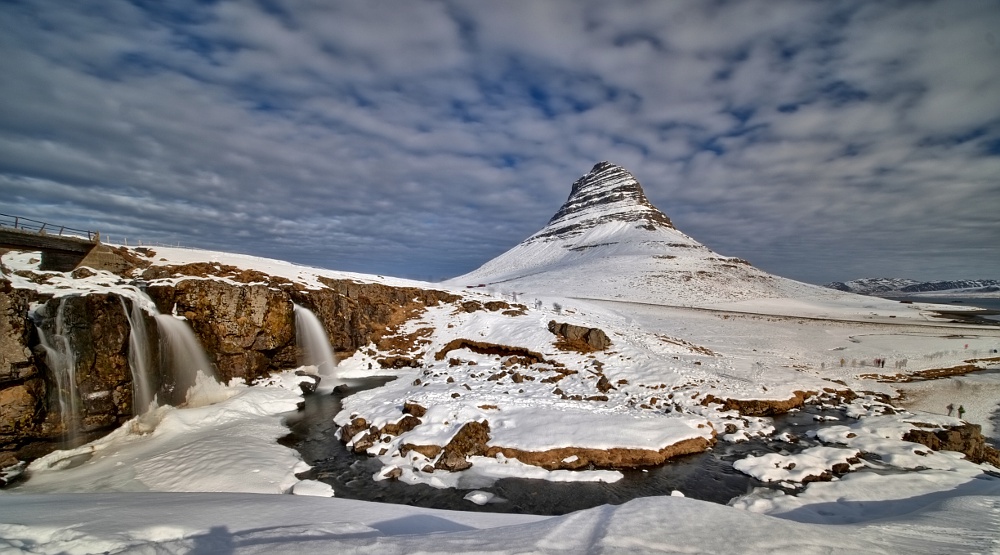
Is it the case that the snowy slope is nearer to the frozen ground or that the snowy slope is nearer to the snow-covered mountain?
the snow-covered mountain

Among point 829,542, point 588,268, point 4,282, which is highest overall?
point 588,268

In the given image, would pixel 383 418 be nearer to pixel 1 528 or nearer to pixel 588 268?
pixel 1 528

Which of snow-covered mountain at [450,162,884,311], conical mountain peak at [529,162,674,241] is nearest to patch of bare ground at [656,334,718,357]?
snow-covered mountain at [450,162,884,311]

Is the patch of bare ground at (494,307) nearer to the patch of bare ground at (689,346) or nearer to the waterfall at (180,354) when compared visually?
the patch of bare ground at (689,346)

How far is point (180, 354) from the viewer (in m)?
18.4

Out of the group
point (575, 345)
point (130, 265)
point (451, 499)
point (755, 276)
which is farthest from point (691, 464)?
point (755, 276)

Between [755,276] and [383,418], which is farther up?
[755,276]

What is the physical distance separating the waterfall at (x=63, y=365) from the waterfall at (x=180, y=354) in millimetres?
3343

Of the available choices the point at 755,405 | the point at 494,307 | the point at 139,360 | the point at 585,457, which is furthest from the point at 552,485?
the point at 494,307

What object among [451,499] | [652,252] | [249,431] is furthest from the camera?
[652,252]

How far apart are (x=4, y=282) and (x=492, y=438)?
56.0 ft

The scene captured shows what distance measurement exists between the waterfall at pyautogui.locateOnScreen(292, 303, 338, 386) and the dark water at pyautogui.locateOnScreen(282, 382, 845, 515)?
10.2 meters

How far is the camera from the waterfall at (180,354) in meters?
17.6

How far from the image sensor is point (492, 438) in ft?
45.8
